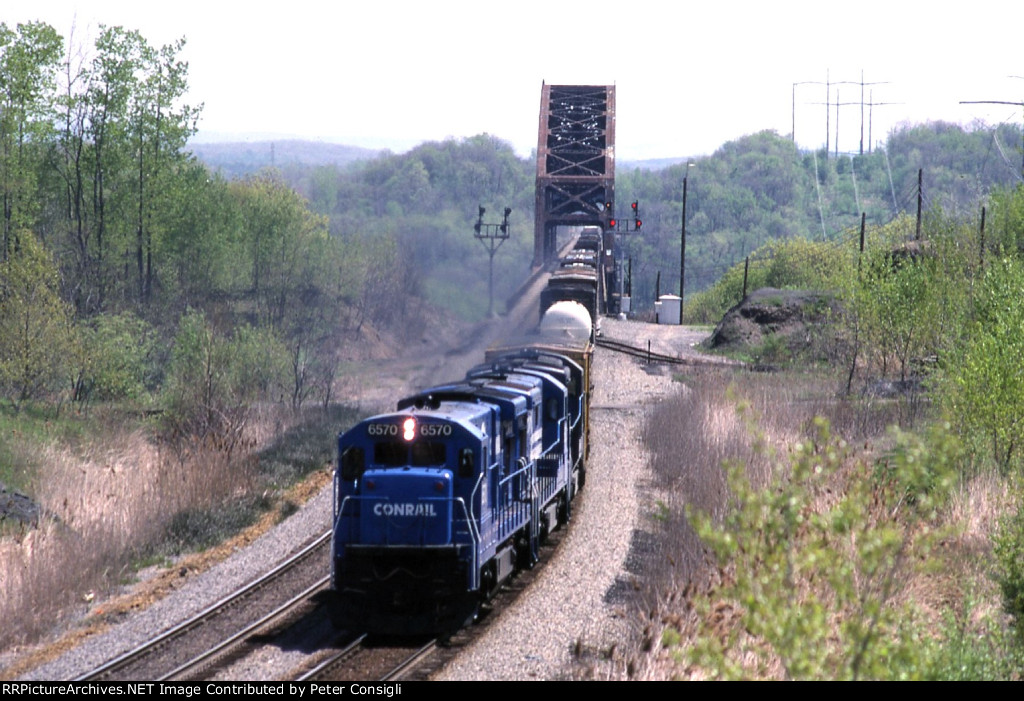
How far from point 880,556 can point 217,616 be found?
1458cm

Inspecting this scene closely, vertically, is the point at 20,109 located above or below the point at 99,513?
above

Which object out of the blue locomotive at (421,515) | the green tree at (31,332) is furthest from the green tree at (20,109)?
the blue locomotive at (421,515)

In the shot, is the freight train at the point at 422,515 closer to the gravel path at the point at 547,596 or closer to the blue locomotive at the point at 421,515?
the blue locomotive at the point at 421,515

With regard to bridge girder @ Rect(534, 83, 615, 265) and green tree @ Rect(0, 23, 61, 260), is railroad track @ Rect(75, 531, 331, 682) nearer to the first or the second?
green tree @ Rect(0, 23, 61, 260)

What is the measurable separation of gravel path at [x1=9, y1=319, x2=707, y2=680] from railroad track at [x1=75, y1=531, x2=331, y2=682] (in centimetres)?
51

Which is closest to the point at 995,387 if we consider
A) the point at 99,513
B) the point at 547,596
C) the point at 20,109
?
the point at 547,596

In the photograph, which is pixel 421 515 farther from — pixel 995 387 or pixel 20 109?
pixel 20 109

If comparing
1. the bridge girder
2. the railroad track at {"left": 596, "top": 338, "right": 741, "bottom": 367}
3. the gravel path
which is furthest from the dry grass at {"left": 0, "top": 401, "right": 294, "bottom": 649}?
the bridge girder

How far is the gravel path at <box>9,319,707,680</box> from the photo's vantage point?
1631cm

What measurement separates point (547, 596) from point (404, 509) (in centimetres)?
400

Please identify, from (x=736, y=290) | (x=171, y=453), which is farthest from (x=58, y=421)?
(x=736, y=290)

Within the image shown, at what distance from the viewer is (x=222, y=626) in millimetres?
18891

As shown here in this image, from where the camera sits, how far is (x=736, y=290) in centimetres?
9544

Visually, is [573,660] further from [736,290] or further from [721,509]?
[736,290]
